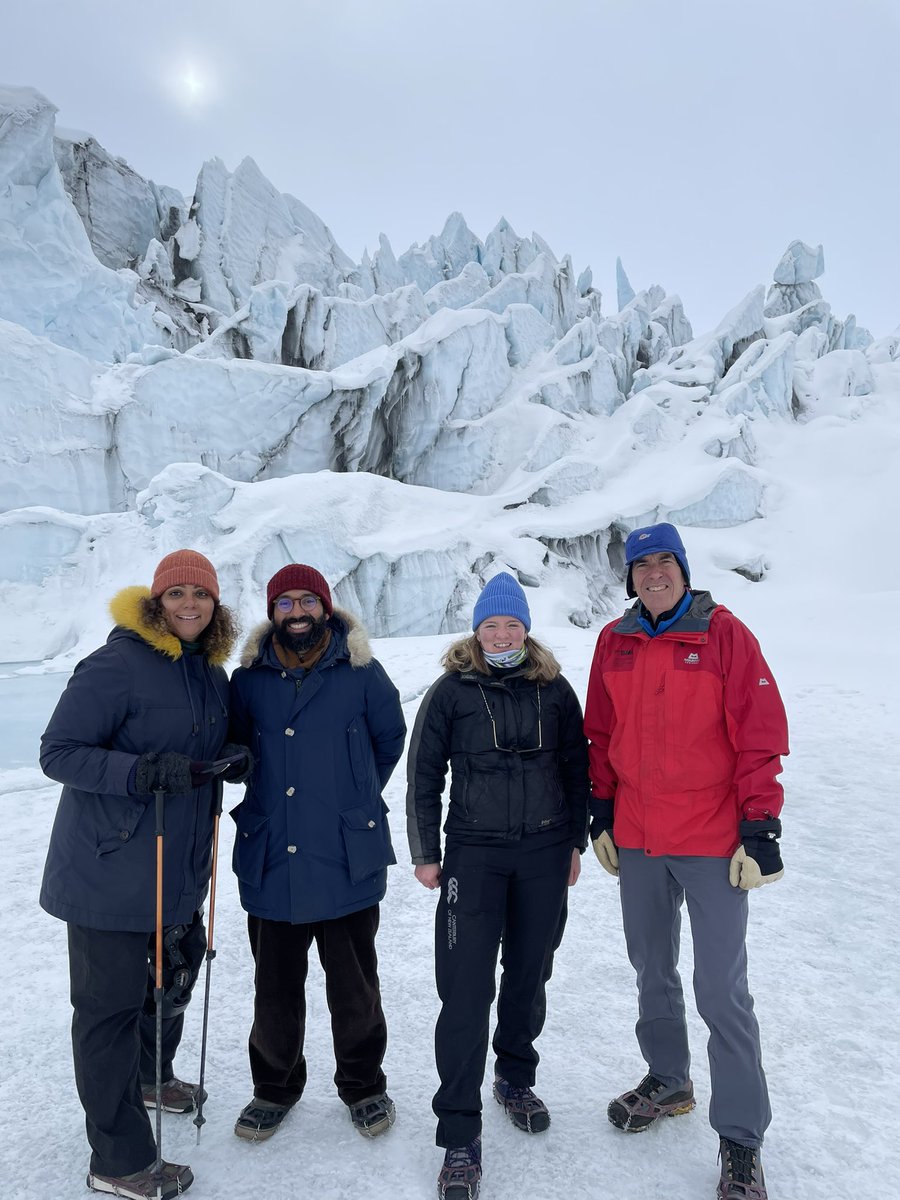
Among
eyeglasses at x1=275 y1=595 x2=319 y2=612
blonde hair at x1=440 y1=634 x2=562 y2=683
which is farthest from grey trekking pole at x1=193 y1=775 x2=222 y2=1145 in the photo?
blonde hair at x1=440 y1=634 x2=562 y2=683

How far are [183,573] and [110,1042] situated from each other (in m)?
1.52

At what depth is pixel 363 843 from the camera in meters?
2.62

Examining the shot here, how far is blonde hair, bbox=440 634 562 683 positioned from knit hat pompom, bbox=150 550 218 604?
927 mm

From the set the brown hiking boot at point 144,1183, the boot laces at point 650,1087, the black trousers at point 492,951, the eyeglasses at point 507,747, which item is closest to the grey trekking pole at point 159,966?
the brown hiking boot at point 144,1183

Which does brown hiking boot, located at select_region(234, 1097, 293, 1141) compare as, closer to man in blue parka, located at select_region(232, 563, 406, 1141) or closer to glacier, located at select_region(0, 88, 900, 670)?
man in blue parka, located at select_region(232, 563, 406, 1141)

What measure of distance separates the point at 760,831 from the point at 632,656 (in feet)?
2.45

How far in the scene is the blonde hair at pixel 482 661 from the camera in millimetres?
2748

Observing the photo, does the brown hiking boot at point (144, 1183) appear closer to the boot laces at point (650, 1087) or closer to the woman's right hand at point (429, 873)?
the woman's right hand at point (429, 873)

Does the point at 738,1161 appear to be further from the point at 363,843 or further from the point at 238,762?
the point at 238,762

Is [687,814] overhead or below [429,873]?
overhead

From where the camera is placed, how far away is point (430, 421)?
1217 inches

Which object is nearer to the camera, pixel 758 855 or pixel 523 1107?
pixel 758 855

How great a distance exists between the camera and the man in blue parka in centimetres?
256

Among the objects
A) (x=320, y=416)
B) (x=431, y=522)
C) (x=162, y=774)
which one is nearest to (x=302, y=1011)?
(x=162, y=774)
